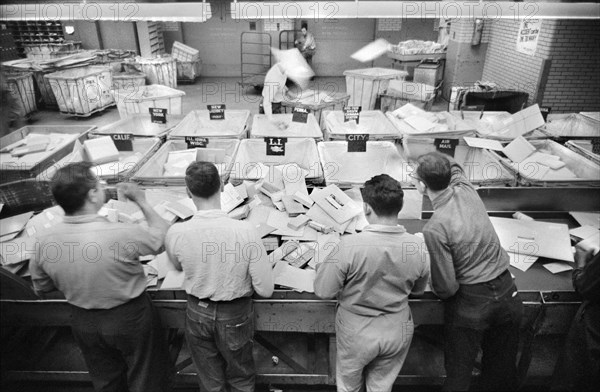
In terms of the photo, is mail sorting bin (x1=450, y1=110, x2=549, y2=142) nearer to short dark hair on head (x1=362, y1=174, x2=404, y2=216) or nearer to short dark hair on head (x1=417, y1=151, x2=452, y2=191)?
short dark hair on head (x1=417, y1=151, x2=452, y2=191)

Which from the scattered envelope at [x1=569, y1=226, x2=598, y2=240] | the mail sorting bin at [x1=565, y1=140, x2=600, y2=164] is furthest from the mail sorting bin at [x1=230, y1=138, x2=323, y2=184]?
the mail sorting bin at [x1=565, y1=140, x2=600, y2=164]

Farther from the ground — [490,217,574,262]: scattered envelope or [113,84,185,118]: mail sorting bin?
[113,84,185,118]: mail sorting bin

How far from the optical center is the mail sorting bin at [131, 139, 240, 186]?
11.3ft

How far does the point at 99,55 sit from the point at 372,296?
1118cm

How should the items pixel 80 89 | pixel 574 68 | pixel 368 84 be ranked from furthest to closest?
1. pixel 80 89
2. pixel 368 84
3. pixel 574 68

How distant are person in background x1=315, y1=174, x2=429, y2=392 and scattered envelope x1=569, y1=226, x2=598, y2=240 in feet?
5.29

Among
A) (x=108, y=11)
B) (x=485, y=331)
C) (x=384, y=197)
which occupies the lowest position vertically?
(x=485, y=331)

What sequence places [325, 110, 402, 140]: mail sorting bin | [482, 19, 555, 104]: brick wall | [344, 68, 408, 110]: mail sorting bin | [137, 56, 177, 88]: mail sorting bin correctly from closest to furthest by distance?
[325, 110, 402, 140]: mail sorting bin, [482, 19, 555, 104]: brick wall, [344, 68, 408, 110]: mail sorting bin, [137, 56, 177, 88]: mail sorting bin

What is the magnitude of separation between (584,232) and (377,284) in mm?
2019

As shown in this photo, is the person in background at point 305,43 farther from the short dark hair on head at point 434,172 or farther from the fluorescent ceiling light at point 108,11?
the short dark hair on head at point 434,172

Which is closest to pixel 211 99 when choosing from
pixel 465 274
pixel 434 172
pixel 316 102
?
pixel 316 102

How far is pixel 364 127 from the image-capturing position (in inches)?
196

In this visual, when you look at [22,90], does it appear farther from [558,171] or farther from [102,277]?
[558,171]

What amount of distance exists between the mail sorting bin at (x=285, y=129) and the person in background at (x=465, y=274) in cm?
230
